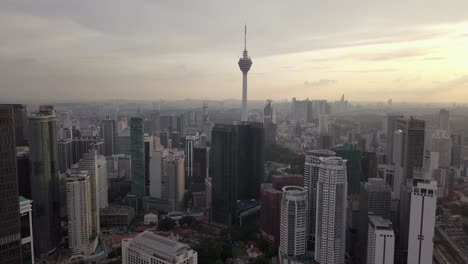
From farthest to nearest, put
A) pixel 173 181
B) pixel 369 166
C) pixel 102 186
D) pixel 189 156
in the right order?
pixel 189 156 → pixel 173 181 → pixel 102 186 → pixel 369 166

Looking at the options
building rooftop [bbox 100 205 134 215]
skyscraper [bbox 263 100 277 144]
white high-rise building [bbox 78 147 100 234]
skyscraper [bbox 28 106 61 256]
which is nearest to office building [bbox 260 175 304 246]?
building rooftop [bbox 100 205 134 215]

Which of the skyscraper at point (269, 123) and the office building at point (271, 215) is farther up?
the skyscraper at point (269, 123)

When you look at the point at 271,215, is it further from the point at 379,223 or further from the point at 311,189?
the point at 379,223

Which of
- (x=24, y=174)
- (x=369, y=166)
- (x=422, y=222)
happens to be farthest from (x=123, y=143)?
(x=422, y=222)

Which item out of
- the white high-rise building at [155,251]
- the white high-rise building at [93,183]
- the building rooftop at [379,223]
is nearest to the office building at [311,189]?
the building rooftop at [379,223]

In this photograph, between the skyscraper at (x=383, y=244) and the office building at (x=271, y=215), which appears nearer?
the skyscraper at (x=383, y=244)

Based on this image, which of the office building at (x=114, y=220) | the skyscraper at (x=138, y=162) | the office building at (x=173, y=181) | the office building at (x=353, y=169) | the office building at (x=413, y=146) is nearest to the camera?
the office building at (x=353, y=169)

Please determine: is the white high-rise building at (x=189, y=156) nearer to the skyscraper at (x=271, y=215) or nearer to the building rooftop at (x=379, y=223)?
the skyscraper at (x=271, y=215)
